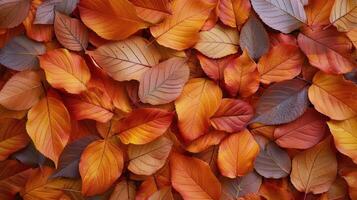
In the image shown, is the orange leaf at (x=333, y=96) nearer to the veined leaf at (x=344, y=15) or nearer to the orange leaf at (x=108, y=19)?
the veined leaf at (x=344, y=15)

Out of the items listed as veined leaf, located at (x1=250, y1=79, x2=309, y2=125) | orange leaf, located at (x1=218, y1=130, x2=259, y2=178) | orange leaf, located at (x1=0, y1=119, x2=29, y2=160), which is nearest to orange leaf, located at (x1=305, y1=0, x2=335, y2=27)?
veined leaf, located at (x1=250, y1=79, x2=309, y2=125)

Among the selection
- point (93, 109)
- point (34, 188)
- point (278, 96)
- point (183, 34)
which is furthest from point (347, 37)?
point (34, 188)

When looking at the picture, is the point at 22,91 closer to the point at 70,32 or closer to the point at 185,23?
the point at 70,32

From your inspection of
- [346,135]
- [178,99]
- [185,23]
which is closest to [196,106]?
[178,99]

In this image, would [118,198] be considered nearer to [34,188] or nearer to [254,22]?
[34,188]

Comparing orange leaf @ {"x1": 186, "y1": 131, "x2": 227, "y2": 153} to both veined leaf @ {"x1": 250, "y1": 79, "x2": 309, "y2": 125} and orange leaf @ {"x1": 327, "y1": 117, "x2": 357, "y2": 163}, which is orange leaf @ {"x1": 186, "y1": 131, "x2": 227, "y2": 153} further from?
orange leaf @ {"x1": 327, "y1": 117, "x2": 357, "y2": 163}

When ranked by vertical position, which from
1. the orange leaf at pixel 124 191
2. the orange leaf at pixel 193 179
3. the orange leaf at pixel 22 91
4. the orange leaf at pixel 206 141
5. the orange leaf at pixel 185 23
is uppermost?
the orange leaf at pixel 185 23

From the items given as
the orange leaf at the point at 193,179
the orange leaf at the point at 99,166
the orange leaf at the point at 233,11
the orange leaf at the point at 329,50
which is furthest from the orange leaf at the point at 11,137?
the orange leaf at the point at 329,50
